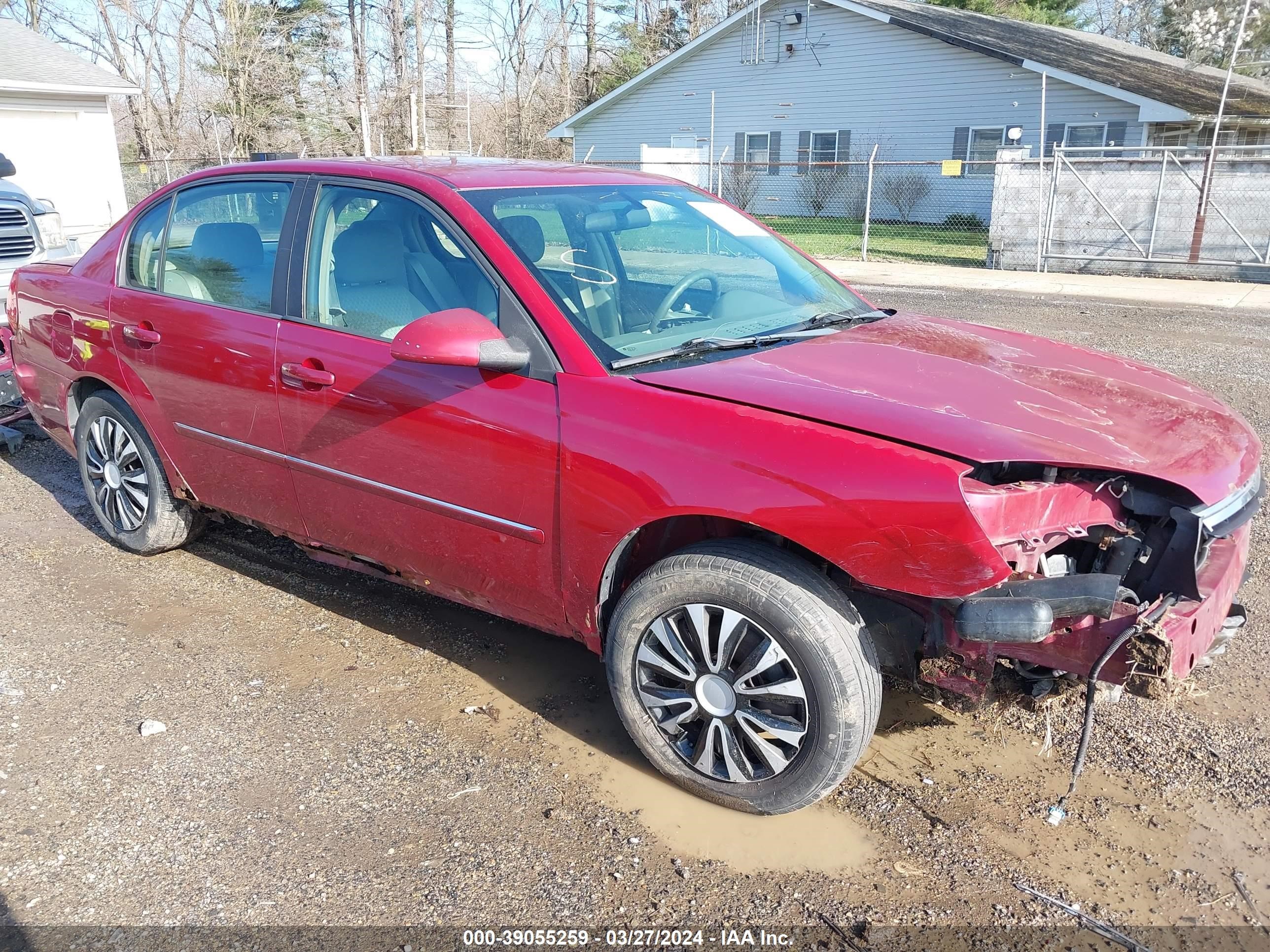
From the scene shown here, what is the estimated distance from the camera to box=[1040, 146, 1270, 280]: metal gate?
14875 mm

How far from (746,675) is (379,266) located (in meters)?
1.99

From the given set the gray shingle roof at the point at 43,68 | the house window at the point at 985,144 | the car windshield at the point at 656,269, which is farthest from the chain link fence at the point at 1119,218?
the gray shingle roof at the point at 43,68

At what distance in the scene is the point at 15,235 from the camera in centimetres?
841

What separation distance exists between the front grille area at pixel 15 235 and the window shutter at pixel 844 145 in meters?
22.2

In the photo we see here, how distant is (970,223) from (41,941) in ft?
83.8

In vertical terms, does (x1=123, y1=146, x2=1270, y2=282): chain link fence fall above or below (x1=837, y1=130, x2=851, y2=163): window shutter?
below

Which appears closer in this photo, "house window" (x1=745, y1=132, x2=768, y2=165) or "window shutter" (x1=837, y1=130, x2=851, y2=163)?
"window shutter" (x1=837, y1=130, x2=851, y2=163)

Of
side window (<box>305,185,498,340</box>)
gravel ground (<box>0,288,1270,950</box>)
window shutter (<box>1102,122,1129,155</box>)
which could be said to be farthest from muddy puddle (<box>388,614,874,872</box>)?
window shutter (<box>1102,122,1129,155</box>)

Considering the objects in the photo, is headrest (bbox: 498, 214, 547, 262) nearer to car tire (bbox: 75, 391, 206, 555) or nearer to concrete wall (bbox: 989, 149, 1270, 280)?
car tire (bbox: 75, 391, 206, 555)

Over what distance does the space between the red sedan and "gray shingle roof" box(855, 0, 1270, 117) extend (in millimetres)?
22271

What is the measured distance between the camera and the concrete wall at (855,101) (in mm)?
23641

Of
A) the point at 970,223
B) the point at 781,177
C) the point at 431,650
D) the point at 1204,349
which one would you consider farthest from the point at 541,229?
the point at 781,177

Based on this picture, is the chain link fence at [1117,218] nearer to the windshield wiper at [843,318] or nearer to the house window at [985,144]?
the house window at [985,144]

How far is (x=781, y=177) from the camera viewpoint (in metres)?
27.7
